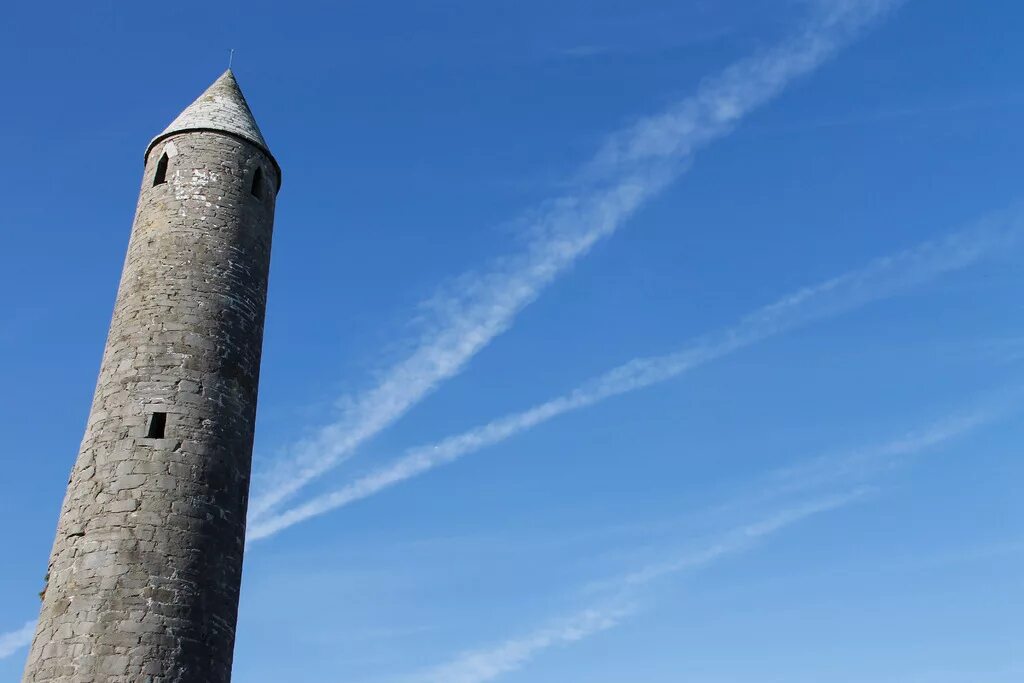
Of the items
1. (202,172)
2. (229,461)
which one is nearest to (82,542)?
(229,461)

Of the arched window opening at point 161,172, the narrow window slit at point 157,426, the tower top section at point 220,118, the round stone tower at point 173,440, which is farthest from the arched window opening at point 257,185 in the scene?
the narrow window slit at point 157,426

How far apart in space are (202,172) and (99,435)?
14.3 feet

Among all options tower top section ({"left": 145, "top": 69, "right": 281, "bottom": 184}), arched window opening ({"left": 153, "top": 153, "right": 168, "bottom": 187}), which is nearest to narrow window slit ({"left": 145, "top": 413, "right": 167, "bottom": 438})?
arched window opening ({"left": 153, "top": 153, "right": 168, "bottom": 187})

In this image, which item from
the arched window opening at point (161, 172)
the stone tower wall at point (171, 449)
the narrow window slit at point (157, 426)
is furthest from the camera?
the arched window opening at point (161, 172)

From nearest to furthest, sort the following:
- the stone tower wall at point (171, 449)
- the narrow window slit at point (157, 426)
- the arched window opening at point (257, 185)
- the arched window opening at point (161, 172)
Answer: the stone tower wall at point (171, 449), the narrow window slit at point (157, 426), the arched window opening at point (161, 172), the arched window opening at point (257, 185)

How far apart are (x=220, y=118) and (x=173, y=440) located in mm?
5725

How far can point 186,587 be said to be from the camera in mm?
12625

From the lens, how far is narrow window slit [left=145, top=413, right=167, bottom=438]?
13523 millimetres

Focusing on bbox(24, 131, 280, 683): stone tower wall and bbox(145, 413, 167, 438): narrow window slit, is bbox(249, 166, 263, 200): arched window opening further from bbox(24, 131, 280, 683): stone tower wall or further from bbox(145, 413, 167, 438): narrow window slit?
bbox(145, 413, 167, 438): narrow window slit

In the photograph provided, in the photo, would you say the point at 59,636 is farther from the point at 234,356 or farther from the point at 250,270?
the point at 250,270

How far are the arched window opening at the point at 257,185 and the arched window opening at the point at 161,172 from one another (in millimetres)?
1304

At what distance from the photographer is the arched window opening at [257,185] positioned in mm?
16500

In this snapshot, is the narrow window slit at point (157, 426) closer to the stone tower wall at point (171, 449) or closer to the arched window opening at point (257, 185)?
the stone tower wall at point (171, 449)

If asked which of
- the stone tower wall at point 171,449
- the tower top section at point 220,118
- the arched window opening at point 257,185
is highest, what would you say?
the tower top section at point 220,118
